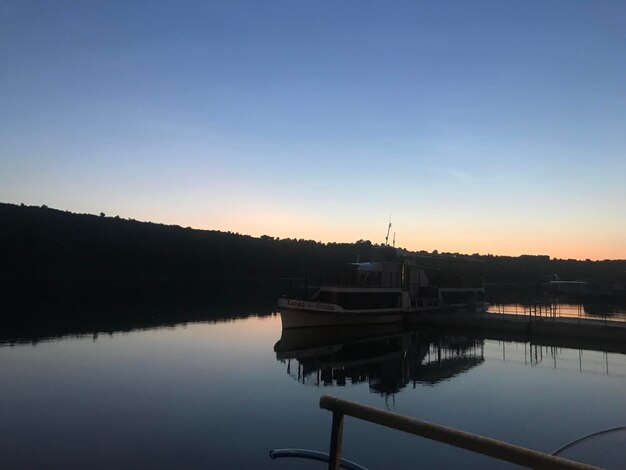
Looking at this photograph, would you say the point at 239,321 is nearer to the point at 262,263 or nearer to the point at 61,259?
the point at 61,259

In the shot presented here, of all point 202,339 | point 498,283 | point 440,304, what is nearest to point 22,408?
point 202,339

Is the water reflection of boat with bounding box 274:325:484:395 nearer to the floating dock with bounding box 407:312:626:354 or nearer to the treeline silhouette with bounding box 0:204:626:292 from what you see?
the floating dock with bounding box 407:312:626:354

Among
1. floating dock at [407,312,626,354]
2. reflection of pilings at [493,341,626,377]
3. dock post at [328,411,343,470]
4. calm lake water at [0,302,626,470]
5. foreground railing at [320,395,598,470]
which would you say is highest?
foreground railing at [320,395,598,470]

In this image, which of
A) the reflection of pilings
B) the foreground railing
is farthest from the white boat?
the foreground railing

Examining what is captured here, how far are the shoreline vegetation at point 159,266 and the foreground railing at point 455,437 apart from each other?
53326mm

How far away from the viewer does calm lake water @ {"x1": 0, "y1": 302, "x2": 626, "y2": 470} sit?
12.8m

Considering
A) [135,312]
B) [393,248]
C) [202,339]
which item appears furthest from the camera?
[135,312]

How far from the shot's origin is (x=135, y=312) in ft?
173

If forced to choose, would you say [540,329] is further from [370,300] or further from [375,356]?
[370,300]

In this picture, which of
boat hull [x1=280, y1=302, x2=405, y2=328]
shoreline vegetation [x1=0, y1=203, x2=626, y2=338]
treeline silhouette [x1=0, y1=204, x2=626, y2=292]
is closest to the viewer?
boat hull [x1=280, y1=302, x2=405, y2=328]

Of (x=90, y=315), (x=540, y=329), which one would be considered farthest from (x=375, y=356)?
(x=90, y=315)

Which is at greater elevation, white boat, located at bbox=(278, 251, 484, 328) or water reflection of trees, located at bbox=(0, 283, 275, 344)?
white boat, located at bbox=(278, 251, 484, 328)

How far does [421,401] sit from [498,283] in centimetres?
13677

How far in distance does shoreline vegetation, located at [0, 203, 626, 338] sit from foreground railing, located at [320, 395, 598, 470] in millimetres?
53326
